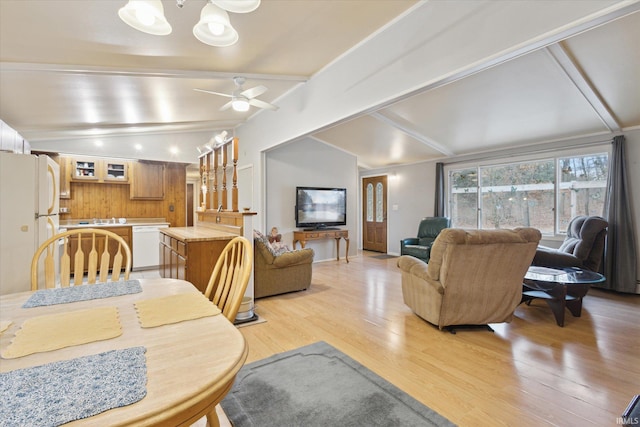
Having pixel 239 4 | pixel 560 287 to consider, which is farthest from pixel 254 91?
pixel 560 287

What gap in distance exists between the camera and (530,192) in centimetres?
536

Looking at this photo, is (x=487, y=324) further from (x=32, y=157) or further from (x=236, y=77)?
(x=32, y=157)

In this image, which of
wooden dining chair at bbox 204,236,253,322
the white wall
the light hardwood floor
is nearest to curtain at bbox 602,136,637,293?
the light hardwood floor

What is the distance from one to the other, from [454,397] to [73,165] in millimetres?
6754

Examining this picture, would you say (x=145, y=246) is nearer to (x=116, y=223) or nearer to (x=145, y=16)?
(x=116, y=223)

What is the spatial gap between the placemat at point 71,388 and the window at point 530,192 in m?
6.09

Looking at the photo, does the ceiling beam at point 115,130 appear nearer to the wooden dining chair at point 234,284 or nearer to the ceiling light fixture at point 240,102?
the ceiling light fixture at point 240,102

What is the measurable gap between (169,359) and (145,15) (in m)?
1.62

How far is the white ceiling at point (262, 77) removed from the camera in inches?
95.6

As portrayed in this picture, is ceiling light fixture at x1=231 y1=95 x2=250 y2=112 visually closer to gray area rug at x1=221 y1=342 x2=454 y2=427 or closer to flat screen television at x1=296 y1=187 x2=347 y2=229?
gray area rug at x1=221 y1=342 x2=454 y2=427

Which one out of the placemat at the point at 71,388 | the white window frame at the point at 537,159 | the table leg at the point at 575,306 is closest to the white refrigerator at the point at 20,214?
the placemat at the point at 71,388

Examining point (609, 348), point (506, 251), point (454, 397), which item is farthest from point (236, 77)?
point (609, 348)

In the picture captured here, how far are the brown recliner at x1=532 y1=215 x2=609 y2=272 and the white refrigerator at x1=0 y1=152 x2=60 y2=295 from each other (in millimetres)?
5779

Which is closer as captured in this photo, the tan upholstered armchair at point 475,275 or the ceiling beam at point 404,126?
the tan upholstered armchair at point 475,275
